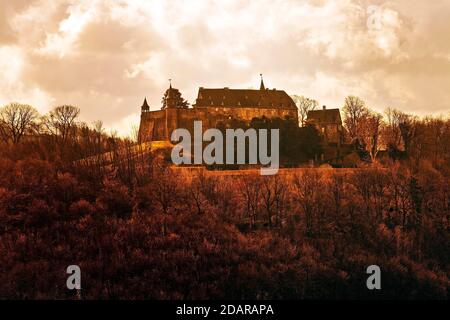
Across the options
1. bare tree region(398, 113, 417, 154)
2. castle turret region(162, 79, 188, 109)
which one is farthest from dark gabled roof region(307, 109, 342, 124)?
castle turret region(162, 79, 188, 109)

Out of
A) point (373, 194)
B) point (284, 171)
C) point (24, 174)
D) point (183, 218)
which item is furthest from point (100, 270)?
point (373, 194)

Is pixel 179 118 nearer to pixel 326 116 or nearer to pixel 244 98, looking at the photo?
pixel 244 98

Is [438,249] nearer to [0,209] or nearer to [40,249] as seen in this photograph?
[40,249]

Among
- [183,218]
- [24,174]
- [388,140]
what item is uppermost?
[388,140]

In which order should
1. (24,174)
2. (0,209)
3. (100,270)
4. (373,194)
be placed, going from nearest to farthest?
(100,270), (0,209), (24,174), (373,194)

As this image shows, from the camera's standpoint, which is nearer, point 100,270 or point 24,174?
point 100,270

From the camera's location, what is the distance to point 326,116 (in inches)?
2776

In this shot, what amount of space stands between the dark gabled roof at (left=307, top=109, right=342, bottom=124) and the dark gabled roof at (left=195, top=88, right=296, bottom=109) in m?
5.63

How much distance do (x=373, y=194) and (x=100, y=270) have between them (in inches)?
894

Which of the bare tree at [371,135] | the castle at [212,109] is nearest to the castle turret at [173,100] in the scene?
the castle at [212,109]

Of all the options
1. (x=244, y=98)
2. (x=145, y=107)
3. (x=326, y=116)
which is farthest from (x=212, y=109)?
(x=326, y=116)

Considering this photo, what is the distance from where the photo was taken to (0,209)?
29922mm

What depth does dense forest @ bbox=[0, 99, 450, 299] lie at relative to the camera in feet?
80.7

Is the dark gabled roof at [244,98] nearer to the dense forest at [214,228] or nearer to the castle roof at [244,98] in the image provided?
the castle roof at [244,98]
